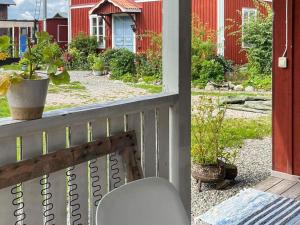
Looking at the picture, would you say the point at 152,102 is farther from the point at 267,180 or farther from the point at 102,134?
the point at 267,180

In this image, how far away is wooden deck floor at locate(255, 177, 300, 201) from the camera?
11.1 ft

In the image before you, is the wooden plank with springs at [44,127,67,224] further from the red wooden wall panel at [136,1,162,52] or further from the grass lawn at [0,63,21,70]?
the red wooden wall panel at [136,1,162,52]

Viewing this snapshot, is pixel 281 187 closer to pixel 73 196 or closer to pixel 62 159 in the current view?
pixel 73 196

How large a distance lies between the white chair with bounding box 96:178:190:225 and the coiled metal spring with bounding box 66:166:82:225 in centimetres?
66

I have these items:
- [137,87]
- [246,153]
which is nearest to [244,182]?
[246,153]

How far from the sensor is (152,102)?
2146 mm

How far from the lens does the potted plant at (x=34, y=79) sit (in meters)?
1.53

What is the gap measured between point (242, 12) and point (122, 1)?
22.3 feet

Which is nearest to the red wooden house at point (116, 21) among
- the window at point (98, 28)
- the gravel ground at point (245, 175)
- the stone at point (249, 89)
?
the window at point (98, 28)

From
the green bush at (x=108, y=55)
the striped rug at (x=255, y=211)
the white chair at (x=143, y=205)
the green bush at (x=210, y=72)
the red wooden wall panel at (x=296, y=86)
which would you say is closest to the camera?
the white chair at (x=143, y=205)

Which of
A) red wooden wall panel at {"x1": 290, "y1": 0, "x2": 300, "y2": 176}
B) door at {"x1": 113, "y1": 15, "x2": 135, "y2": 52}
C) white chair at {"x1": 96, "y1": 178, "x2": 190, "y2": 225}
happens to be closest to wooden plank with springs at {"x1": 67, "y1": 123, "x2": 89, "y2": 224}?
door at {"x1": 113, "y1": 15, "x2": 135, "y2": 52}

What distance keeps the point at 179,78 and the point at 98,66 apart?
1.47 ft

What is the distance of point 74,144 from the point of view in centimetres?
183

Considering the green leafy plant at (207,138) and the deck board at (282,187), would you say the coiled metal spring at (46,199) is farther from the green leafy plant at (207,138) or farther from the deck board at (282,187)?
the deck board at (282,187)
